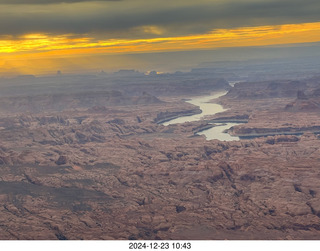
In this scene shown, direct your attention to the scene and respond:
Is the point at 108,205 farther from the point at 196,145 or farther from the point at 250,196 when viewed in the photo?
the point at 196,145

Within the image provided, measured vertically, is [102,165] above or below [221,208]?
above

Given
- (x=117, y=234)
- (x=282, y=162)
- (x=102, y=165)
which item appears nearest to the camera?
(x=117, y=234)

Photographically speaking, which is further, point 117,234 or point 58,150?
point 58,150

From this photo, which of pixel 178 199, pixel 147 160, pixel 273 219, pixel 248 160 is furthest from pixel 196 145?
pixel 273 219

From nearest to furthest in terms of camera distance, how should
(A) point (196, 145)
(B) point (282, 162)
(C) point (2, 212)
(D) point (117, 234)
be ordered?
(D) point (117, 234) → (C) point (2, 212) → (B) point (282, 162) → (A) point (196, 145)

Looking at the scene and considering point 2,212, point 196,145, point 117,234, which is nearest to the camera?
point 117,234

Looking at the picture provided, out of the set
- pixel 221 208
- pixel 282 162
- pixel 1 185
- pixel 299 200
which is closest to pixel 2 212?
pixel 1 185

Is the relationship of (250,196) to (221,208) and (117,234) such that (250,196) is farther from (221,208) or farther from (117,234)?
(117,234)

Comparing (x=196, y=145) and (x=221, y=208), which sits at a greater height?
(x=196, y=145)

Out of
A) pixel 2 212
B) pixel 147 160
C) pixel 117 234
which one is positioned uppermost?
pixel 147 160
